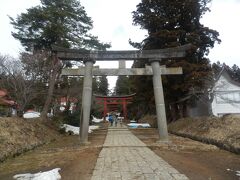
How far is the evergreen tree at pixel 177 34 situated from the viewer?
2166cm

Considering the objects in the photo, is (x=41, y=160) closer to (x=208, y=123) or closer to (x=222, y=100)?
(x=208, y=123)

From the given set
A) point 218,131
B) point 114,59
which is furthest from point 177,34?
point 218,131

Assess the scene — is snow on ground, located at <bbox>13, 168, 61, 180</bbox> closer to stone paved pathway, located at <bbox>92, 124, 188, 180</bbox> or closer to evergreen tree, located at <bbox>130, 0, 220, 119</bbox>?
stone paved pathway, located at <bbox>92, 124, 188, 180</bbox>

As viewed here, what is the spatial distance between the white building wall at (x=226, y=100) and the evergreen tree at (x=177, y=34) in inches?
450

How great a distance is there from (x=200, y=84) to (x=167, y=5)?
7.27 m

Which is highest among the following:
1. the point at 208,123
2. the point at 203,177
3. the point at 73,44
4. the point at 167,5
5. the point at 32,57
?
the point at 167,5

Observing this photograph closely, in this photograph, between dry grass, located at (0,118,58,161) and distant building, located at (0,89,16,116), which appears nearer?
dry grass, located at (0,118,58,161)

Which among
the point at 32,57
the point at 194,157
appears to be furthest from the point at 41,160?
the point at 32,57

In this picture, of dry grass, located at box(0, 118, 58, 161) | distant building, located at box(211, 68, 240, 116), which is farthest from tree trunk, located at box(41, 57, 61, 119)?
distant building, located at box(211, 68, 240, 116)

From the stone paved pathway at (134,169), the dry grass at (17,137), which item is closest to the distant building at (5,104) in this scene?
the dry grass at (17,137)

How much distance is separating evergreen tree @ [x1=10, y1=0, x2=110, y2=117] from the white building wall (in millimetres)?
16488

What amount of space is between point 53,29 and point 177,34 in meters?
9.65

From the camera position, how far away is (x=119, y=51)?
1611cm

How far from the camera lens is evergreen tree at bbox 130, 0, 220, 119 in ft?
71.1
